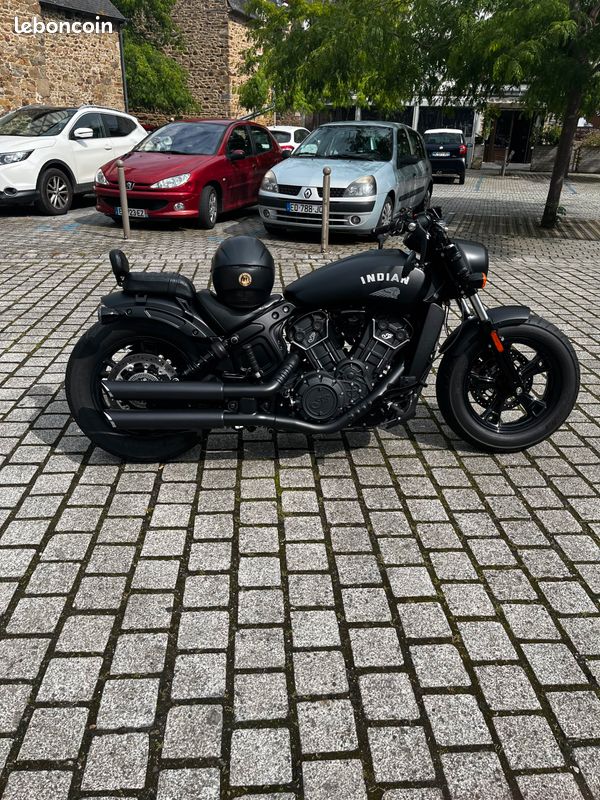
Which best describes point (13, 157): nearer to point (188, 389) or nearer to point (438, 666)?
point (188, 389)

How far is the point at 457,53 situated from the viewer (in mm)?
10406

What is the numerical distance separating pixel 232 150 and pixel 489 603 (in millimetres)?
10595

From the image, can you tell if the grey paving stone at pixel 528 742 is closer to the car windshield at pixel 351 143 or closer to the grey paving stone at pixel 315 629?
the grey paving stone at pixel 315 629

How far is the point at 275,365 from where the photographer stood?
380 centimetres

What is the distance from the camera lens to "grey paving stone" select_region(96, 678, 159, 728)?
230 cm

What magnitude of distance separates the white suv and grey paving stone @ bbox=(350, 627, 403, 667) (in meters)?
11.1

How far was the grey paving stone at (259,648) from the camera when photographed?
2555 mm

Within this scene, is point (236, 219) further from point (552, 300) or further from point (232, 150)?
point (552, 300)

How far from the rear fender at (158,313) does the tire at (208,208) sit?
771 cm

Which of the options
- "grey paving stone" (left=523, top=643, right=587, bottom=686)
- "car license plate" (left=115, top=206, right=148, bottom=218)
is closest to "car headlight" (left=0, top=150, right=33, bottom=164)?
"car license plate" (left=115, top=206, right=148, bottom=218)

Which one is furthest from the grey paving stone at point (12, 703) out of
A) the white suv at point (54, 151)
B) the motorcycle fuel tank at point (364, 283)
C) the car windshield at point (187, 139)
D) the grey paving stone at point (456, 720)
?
the white suv at point (54, 151)

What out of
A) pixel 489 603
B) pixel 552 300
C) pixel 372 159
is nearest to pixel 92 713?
pixel 489 603

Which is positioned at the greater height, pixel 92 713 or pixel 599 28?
pixel 599 28

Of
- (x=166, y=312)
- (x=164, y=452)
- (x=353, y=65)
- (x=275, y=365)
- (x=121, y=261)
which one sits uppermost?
(x=353, y=65)
